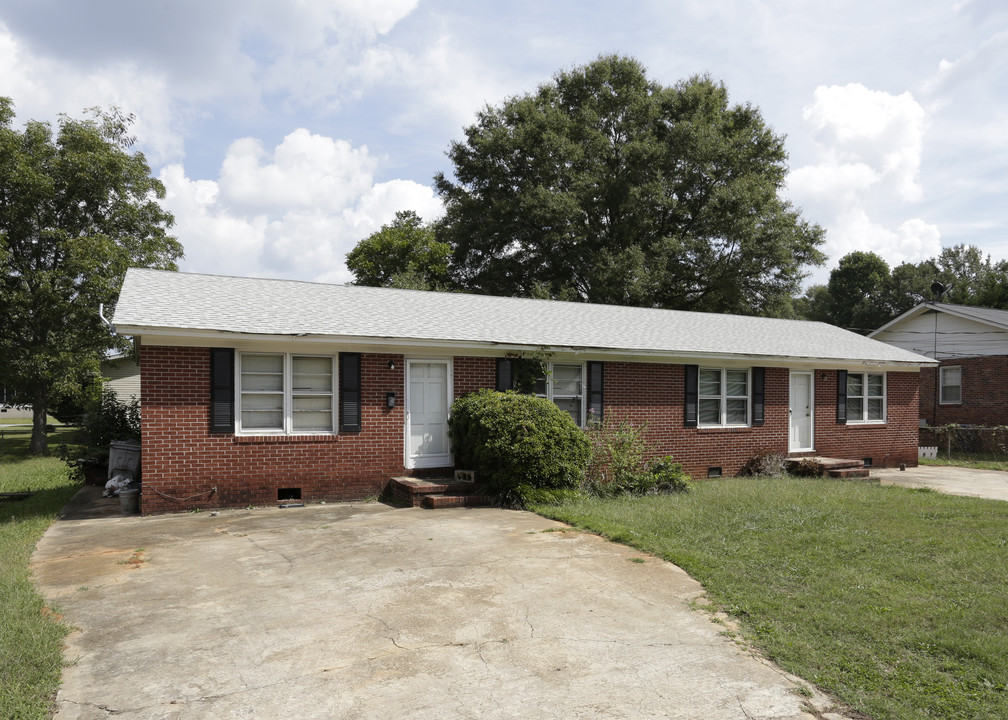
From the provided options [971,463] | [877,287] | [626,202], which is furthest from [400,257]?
[877,287]

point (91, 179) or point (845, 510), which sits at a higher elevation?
point (91, 179)

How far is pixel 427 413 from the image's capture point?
12.5m

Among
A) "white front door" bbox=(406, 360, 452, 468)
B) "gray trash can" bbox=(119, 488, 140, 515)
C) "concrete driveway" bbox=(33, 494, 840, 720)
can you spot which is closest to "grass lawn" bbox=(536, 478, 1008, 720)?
"concrete driveway" bbox=(33, 494, 840, 720)

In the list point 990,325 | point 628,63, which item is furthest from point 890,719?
point 628,63

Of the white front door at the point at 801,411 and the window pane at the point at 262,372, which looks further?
the white front door at the point at 801,411

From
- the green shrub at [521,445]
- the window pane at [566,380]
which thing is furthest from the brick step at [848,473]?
the green shrub at [521,445]

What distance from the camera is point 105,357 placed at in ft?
75.3

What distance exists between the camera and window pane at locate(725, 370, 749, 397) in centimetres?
1565

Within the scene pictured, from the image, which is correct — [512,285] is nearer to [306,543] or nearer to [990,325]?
[990,325]

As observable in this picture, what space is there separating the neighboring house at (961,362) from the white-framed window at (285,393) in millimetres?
21466

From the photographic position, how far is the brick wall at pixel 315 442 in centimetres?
1047

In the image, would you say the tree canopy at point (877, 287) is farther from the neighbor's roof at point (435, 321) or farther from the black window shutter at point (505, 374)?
the black window shutter at point (505, 374)

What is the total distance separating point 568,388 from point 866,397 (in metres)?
8.97

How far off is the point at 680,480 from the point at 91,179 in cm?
2102
